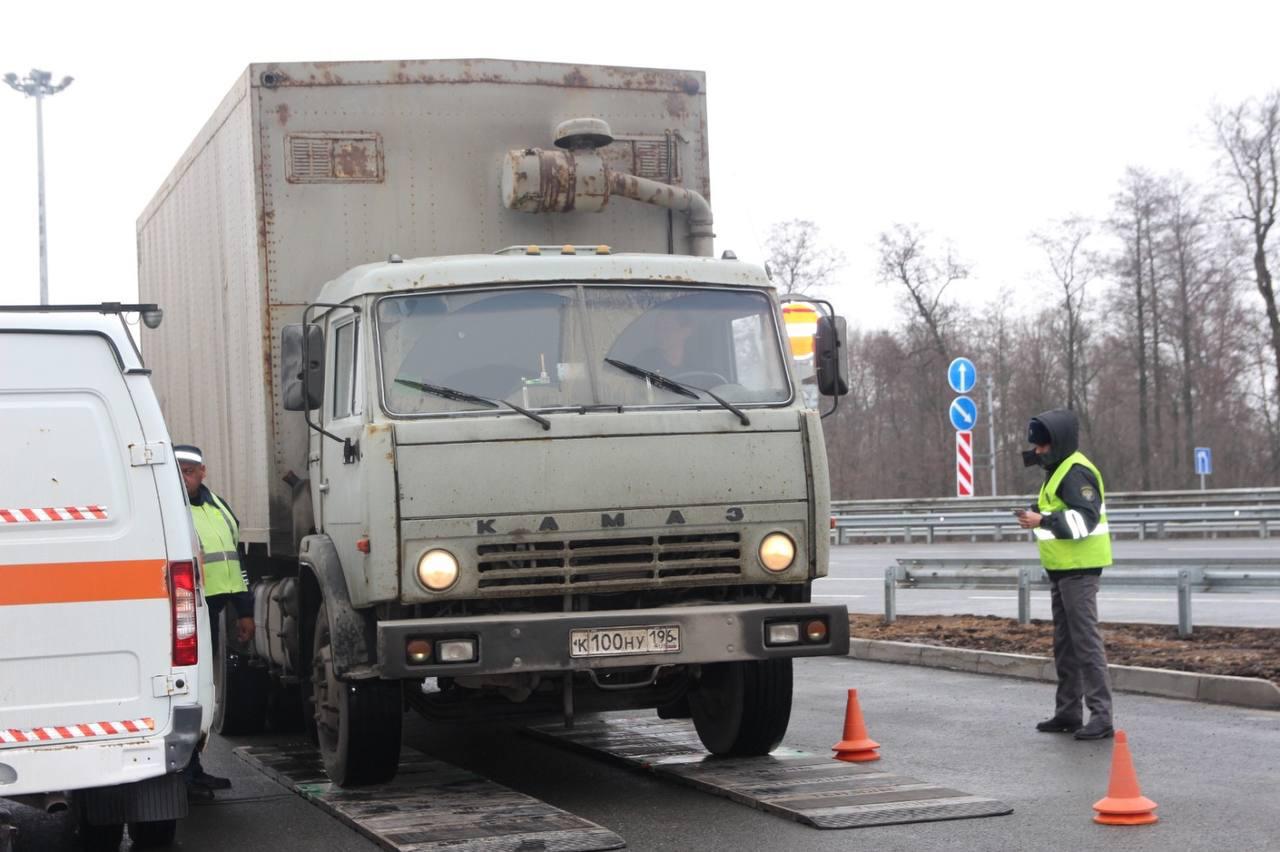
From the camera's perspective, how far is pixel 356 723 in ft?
28.8

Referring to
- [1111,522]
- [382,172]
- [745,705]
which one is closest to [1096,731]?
[745,705]

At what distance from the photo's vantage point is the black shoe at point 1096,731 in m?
10.0

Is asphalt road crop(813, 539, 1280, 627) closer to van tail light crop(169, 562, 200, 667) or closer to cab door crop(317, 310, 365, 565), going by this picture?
cab door crop(317, 310, 365, 565)

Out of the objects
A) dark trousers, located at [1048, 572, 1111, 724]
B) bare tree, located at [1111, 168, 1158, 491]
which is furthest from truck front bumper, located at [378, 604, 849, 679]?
bare tree, located at [1111, 168, 1158, 491]

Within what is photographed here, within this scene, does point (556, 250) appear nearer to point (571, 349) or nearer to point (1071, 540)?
point (571, 349)

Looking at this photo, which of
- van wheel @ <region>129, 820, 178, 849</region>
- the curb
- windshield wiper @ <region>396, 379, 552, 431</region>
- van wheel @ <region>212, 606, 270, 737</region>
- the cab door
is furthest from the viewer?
van wheel @ <region>212, 606, 270, 737</region>

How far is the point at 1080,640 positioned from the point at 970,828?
112 inches

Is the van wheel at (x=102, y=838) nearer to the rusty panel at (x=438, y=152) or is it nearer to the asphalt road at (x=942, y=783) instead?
the asphalt road at (x=942, y=783)

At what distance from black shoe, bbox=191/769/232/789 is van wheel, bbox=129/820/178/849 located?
1.15 metres

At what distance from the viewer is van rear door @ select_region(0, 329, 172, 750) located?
646 cm

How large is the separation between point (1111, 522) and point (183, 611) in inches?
1120

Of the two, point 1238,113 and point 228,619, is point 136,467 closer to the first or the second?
point 228,619

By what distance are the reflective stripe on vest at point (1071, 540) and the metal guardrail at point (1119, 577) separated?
183 centimetres

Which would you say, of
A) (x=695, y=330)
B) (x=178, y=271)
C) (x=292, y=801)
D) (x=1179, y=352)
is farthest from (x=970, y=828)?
(x=1179, y=352)
